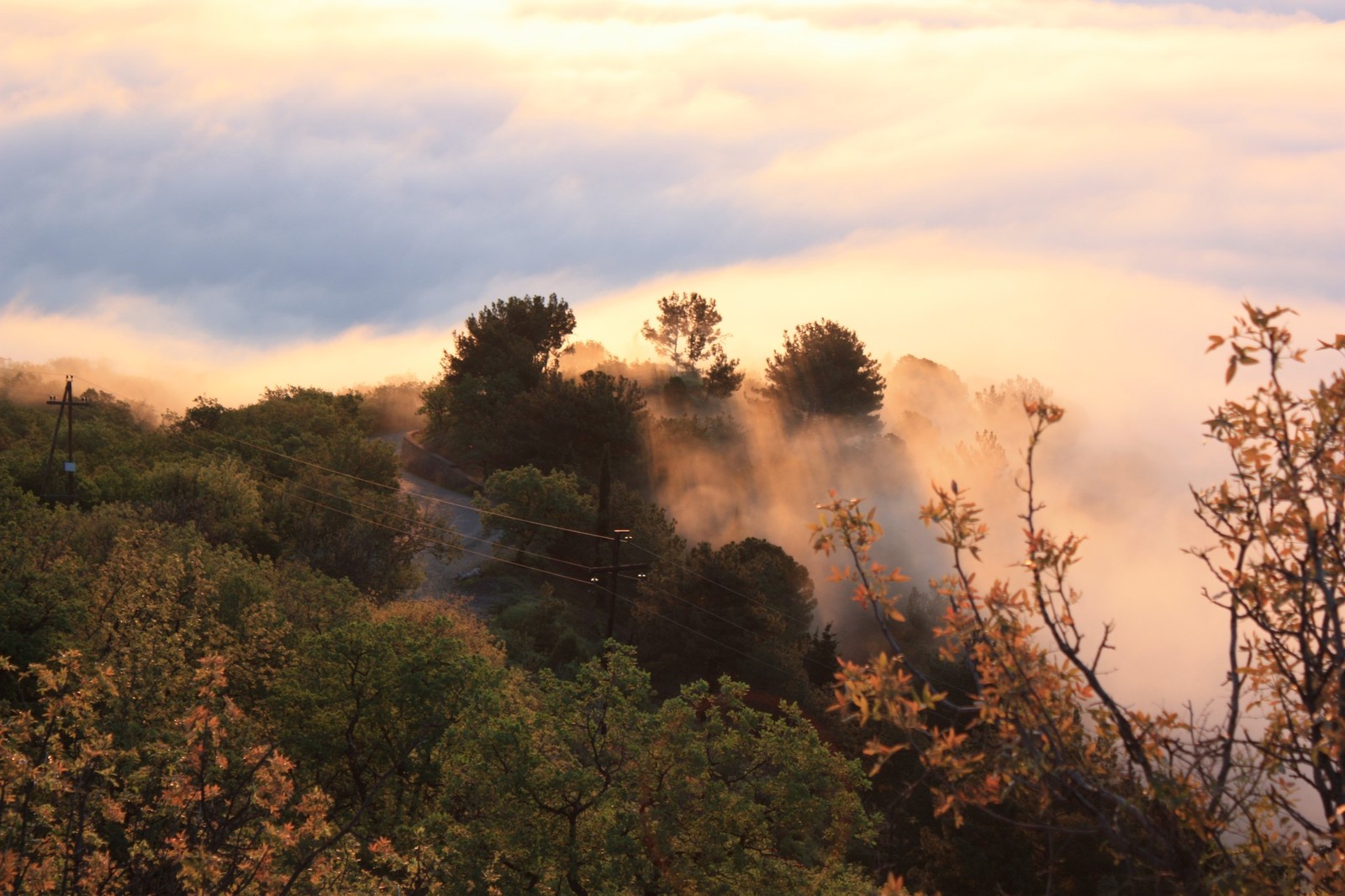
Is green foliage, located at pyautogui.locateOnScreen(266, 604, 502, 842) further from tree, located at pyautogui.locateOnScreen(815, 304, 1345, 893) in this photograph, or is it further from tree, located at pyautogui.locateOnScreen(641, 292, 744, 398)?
tree, located at pyautogui.locateOnScreen(641, 292, 744, 398)

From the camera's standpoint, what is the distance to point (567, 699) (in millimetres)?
21969

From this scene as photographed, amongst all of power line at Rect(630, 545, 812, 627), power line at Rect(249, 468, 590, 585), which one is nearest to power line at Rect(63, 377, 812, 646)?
power line at Rect(630, 545, 812, 627)

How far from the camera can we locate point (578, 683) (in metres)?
24.5

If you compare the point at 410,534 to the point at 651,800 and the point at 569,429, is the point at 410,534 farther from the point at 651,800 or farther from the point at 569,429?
the point at 651,800

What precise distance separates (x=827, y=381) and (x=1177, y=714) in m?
90.1

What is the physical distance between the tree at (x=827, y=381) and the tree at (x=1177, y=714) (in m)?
87.9

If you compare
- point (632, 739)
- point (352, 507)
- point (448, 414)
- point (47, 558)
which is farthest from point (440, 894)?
point (448, 414)

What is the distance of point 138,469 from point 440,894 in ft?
145

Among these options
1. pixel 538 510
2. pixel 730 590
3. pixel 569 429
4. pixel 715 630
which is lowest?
pixel 715 630

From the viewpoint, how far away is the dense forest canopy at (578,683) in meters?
6.87

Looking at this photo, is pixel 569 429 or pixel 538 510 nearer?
pixel 538 510

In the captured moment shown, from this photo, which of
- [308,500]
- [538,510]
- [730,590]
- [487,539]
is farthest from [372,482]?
[730,590]

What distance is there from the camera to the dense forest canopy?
6871mm

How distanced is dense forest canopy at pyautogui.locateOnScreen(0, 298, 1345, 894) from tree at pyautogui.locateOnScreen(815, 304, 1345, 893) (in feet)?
0.10
